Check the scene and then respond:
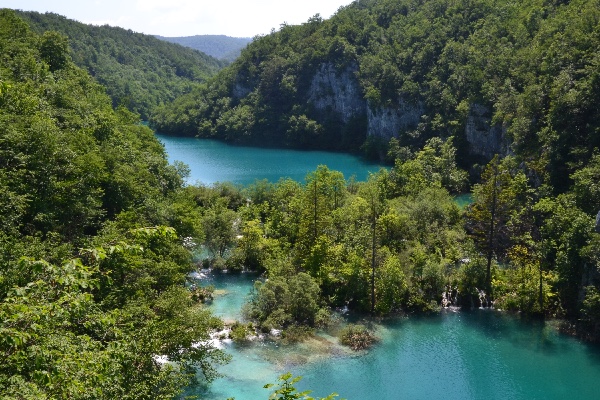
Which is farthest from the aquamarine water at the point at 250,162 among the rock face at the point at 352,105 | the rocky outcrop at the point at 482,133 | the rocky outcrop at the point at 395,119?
the rocky outcrop at the point at 482,133

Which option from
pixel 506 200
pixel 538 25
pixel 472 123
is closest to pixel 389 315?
pixel 506 200

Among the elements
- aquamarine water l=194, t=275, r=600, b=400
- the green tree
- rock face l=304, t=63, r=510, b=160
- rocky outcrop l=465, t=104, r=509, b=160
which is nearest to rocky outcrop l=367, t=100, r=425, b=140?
rock face l=304, t=63, r=510, b=160

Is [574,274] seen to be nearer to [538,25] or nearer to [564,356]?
[564,356]

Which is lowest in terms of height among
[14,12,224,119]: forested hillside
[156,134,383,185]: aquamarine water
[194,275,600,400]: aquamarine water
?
[194,275,600,400]: aquamarine water

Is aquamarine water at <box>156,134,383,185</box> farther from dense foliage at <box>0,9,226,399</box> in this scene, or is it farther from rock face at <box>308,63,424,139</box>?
dense foliage at <box>0,9,226,399</box>

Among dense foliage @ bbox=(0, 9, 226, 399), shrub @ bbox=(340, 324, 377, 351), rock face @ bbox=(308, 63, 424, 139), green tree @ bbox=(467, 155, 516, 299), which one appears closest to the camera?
dense foliage @ bbox=(0, 9, 226, 399)

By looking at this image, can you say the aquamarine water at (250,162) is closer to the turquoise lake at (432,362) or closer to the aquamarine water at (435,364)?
the turquoise lake at (432,362)

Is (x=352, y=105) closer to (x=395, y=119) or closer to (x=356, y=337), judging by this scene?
(x=395, y=119)

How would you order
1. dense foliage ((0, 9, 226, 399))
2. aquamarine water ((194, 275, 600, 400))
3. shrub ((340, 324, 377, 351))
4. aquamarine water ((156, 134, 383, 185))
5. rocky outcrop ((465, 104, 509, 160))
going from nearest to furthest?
dense foliage ((0, 9, 226, 399))
aquamarine water ((194, 275, 600, 400))
shrub ((340, 324, 377, 351))
rocky outcrop ((465, 104, 509, 160))
aquamarine water ((156, 134, 383, 185))
